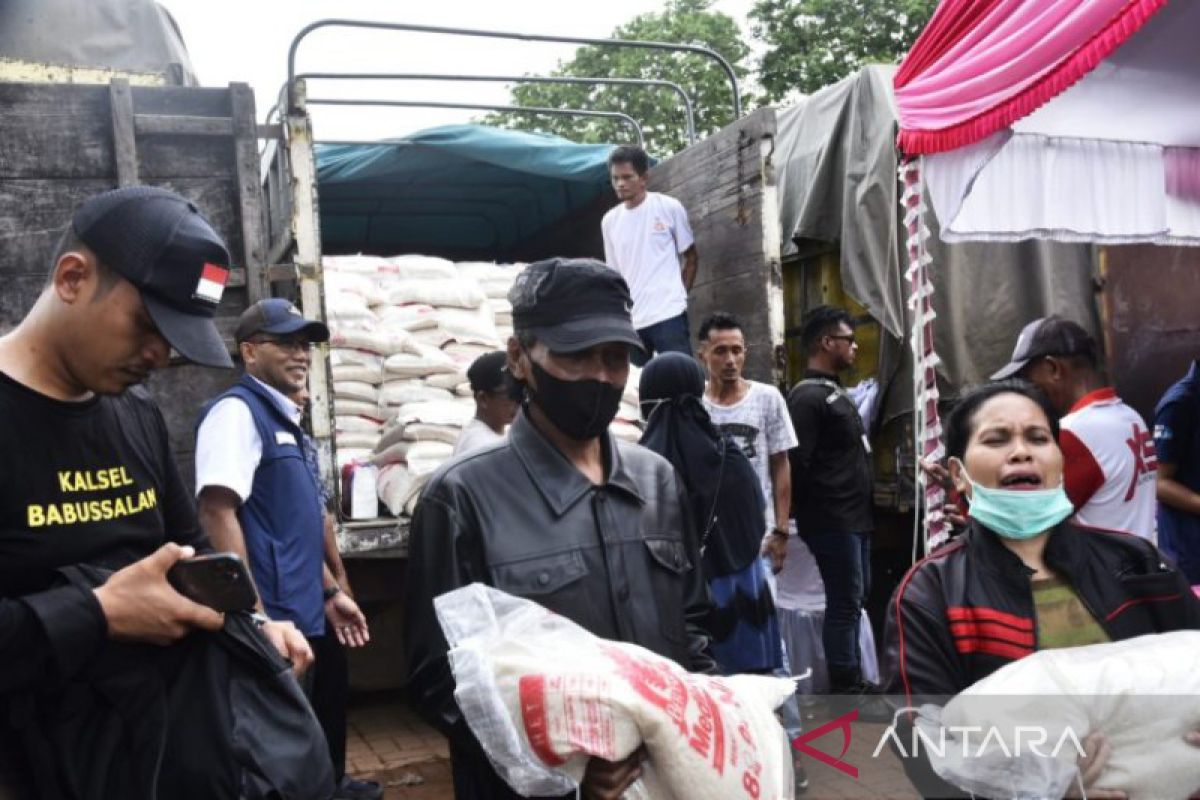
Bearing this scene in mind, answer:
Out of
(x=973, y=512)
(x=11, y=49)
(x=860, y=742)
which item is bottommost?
(x=860, y=742)

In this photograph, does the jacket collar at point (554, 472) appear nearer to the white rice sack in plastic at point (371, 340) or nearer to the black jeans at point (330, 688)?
the black jeans at point (330, 688)

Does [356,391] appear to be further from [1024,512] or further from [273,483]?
[1024,512]

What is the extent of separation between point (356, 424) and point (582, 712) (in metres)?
4.14

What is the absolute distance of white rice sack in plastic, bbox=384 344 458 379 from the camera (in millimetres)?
5438

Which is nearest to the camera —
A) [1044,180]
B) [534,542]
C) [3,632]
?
[3,632]

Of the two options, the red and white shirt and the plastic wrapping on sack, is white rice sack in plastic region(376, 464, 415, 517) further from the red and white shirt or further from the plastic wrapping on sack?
the plastic wrapping on sack

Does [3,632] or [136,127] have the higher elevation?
[136,127]

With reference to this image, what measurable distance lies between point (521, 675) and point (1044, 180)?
13.5 ft

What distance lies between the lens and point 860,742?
15.8 ft

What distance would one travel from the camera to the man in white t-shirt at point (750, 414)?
4.66 m

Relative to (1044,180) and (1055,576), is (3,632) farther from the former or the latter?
(1044,180)

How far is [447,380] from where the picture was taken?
18.0 ft

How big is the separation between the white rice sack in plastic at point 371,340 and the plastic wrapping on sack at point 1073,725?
14.2ft

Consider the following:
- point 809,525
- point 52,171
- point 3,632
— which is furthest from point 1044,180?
point 3,632
